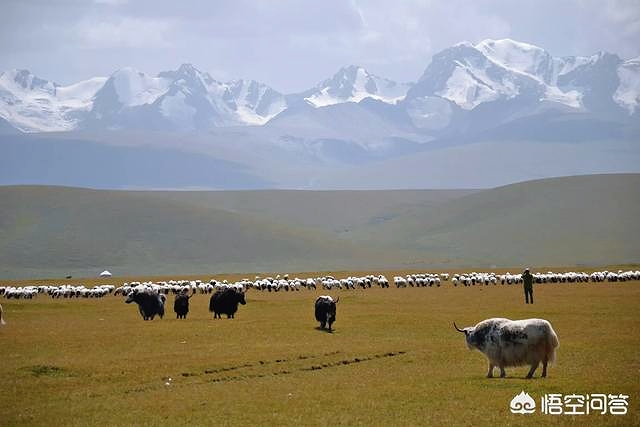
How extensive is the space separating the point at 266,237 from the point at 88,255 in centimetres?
3063

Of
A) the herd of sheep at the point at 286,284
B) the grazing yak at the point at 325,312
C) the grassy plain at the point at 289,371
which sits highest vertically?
the herd of sheep at the point at 286,284

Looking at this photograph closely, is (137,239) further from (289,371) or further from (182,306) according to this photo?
(289,371)

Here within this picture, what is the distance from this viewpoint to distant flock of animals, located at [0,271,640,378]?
19031 mm

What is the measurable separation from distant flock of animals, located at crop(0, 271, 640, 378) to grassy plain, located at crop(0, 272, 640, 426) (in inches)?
22.2

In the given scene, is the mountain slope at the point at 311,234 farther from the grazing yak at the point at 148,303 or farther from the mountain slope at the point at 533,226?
the grazing yak at the point at 148,303

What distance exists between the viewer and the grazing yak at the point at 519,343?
18.9 metres

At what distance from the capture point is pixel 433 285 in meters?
70.3

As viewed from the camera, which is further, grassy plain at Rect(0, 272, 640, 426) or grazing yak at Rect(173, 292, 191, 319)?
grazing yak at Rect(173, 292, 191, 319)

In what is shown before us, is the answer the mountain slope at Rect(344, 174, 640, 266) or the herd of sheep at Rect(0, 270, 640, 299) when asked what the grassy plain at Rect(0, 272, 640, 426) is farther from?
the mountain slope at Rect(344, 174, 640, 266)

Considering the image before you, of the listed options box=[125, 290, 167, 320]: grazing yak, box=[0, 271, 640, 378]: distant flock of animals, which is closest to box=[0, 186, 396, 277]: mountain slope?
box=[0, 271, 640, 378]: distant flock of animals

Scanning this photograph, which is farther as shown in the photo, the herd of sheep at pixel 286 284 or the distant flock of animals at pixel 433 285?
the herd of sheep at pixel 286 284

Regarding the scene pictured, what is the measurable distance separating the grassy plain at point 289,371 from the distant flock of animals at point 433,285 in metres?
0.56

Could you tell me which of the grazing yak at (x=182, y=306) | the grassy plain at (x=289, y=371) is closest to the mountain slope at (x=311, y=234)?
the grazing yak at (x=182, y=306)

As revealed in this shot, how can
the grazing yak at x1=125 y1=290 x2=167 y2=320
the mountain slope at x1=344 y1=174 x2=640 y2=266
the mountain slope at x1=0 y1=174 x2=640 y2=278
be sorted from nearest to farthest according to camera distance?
the grazing yak at x1=125 y1=290 x2=167 y2=320, the mountain slope at x1=0 y1=174 x2=640 y2=278, the mountain slope at x1=344 y1=174 x2=640 y2=266
